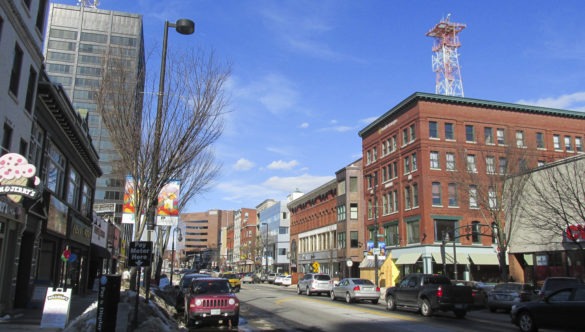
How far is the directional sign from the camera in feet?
40.6

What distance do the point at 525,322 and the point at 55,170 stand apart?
2090 centimetres

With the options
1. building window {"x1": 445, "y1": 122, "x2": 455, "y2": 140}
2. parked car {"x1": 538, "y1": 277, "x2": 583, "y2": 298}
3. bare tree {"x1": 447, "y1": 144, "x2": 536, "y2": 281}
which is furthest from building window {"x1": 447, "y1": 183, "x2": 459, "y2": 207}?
parked car {"x1": 538, "y1": 277, "x2": 583, "y2": 298}

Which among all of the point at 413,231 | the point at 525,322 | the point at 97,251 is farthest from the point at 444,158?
the point at 525,322

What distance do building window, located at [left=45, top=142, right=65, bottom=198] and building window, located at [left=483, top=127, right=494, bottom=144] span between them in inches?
1536

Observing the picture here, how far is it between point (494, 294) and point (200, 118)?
16.7m

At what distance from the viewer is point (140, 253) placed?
1239 cm

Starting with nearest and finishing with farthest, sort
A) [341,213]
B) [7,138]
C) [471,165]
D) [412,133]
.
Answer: [7,138], [471,165], [412,133], [341,213]

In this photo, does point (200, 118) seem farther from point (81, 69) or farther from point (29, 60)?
point (81, 69)

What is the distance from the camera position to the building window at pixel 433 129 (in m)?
48.0

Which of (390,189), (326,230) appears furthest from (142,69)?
(326,230)

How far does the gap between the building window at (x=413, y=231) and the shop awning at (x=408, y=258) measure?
1.40 m

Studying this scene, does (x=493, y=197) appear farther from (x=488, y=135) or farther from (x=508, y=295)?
(x=488, y=135)

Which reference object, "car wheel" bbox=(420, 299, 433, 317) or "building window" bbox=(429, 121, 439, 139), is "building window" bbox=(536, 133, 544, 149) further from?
"car wheel" bbox=(420, 299, 433, 317)

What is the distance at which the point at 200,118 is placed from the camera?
1638 centimetres
